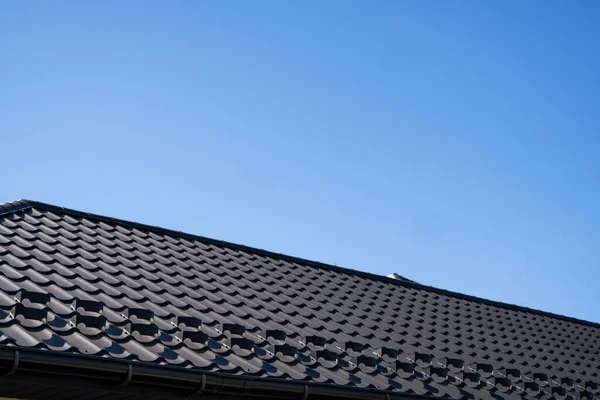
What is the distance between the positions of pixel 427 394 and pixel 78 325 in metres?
3.76

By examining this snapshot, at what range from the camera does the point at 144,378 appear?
20.1 ft

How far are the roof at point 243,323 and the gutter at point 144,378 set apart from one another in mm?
15

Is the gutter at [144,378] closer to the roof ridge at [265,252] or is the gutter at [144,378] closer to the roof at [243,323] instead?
the roof at [243,323]

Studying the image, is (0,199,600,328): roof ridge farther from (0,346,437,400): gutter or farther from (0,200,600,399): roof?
(0,346,437,400): gutter

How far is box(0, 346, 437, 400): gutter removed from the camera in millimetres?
5566

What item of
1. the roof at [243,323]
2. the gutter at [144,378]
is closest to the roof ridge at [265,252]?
the roof at [243,323]

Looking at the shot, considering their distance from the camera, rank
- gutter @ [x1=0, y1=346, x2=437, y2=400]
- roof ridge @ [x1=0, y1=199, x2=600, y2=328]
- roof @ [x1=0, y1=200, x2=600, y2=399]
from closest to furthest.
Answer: gutter @ [x1=0, y1=346, x2=437, y2=400], roof @ [x1=0, y1=200, x2=600, y2=399], roof ridge @ [x1=0, y1=199, x2=600, y2=328]

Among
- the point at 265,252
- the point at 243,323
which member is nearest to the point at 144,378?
the point at 243,323

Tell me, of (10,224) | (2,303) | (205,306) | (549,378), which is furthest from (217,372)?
(549,378)

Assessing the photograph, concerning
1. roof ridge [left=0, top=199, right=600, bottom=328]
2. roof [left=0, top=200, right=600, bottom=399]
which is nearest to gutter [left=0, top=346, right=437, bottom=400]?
roof [left=0, top=200, right=600, bottom=399]

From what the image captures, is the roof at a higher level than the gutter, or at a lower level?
higher

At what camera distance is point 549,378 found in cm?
1127

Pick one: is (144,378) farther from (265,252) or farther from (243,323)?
(265,252)

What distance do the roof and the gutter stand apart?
0.01 metres
